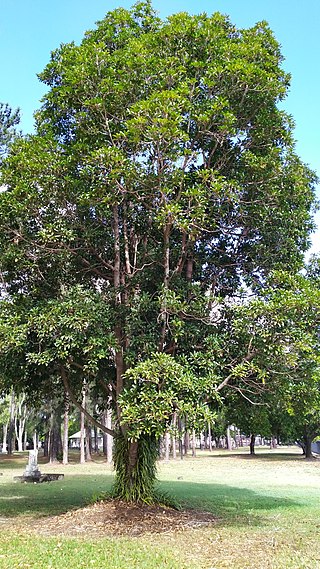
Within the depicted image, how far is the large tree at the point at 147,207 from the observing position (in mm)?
9531

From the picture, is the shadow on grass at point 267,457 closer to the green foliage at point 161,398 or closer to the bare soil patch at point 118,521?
the bare soil patch at point 118,521

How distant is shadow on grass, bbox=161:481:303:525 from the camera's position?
1128 cm

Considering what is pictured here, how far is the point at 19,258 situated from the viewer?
410 inches

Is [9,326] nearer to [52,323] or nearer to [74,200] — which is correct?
[52,323]

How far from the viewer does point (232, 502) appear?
1382 centimetres

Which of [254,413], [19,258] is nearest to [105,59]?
[19,258]

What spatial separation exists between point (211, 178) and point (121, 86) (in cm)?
249

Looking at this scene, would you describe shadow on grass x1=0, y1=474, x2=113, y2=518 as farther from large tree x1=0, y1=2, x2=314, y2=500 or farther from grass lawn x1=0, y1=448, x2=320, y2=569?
large tree x1=0, y1=2, x2=314, y2=500

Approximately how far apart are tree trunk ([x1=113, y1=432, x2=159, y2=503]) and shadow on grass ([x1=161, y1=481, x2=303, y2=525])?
1741mm

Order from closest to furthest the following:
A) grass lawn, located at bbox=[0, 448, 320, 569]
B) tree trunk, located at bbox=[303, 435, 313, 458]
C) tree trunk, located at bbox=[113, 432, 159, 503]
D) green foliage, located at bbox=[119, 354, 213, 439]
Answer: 1. grass lawn, located at bbox=[0, 448, 320, 569]
2. green foliage, located at bbox=[119, 354, 213, 439]
3. tree trunk, located at bbox=[113, 432, 159, 503]
4. tree trunk, located at bbox=[303, 435, 313, 458]

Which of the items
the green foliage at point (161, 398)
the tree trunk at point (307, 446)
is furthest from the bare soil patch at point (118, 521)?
the tree trunk at point (307, 446)

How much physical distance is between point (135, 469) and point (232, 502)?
14.3ft

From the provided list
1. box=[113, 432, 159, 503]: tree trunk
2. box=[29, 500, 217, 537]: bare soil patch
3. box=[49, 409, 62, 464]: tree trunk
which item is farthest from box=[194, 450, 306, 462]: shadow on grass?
box=[29, 500, 217, 537]: bare soil patch

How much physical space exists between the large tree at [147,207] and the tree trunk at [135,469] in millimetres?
32
